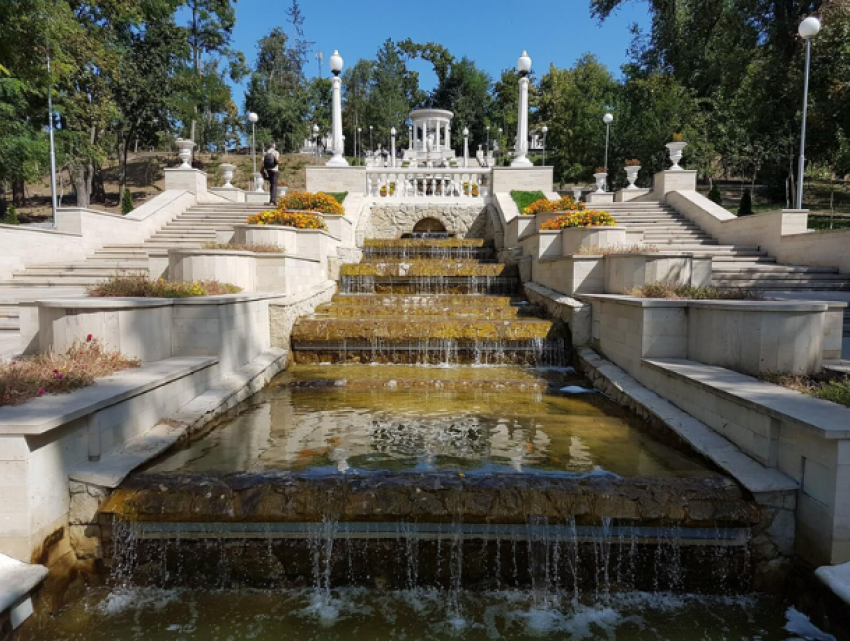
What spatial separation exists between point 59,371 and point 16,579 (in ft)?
6.32

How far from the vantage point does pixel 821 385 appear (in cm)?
467

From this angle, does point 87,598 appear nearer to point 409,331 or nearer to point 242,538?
point 242,538

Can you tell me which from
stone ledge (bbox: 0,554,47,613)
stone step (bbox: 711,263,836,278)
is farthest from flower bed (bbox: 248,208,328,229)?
stone step (bbox: 711,263,836,278)

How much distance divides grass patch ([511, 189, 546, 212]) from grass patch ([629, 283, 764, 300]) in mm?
8902

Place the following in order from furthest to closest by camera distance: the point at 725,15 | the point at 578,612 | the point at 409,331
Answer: the point at 725,15, the point at 409,331, the point at 578,612

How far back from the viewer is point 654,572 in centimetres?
389

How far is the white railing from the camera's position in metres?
18.3

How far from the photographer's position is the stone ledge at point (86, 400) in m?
3.47

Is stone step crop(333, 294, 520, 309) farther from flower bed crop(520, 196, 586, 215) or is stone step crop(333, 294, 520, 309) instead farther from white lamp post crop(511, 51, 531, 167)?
white lamp post crop(511, 51, 531, 167)

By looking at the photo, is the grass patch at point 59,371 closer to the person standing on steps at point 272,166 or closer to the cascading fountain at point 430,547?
the cascading fountain at point 430,547

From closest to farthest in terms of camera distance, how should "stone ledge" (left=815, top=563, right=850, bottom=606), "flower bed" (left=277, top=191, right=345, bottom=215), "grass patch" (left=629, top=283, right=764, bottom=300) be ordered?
"stone ledge" (left=815, top=563, right=850, bottom=606), "grass patch" (left=629, top=283, right=764, bottom=300), "flower bed" (left=277, top=191, right=345, bottom=215)

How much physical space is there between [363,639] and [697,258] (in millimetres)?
7286

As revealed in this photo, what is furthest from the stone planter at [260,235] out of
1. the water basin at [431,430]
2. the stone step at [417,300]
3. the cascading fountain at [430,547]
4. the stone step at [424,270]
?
the cascading fountain at [430,547]

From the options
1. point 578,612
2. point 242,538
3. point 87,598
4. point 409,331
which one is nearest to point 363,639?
point 242,538
